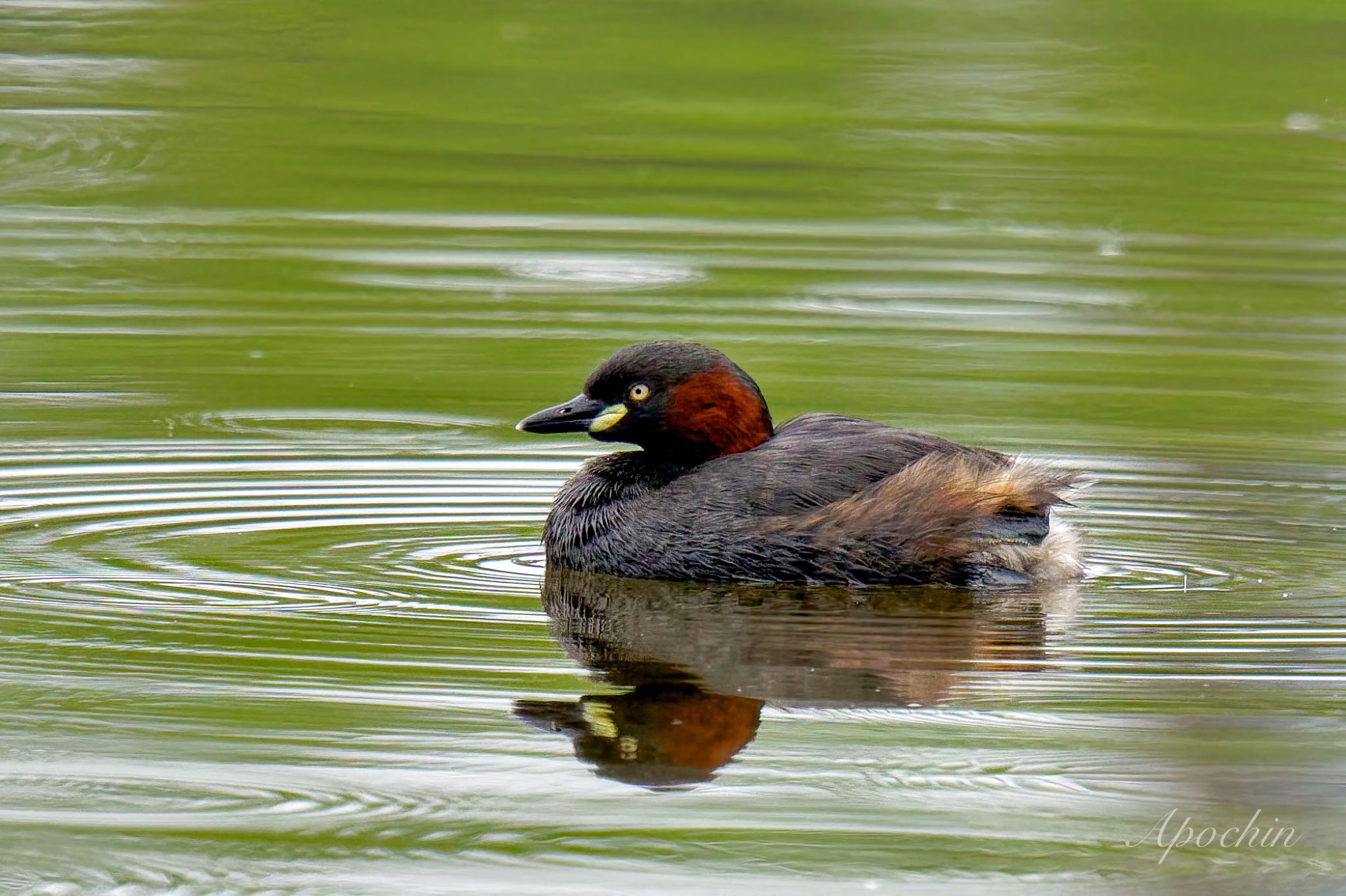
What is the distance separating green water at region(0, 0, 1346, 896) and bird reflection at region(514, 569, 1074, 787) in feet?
0.07

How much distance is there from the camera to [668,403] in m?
A: 7.26

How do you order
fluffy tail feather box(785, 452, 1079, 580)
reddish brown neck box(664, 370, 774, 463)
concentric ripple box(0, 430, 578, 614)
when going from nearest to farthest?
concentric ripple box(0, 430, 578, 614), fluffy tail feather box(785, 452, 1079, 580), reddish brown neck box(664, 370, 774, 463)

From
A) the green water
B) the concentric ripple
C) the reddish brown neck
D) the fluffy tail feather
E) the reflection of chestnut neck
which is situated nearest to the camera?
the green water

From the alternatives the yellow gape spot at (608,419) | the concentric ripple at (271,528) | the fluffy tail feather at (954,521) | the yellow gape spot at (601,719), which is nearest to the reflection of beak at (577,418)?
the yellow gape spot at (608,419)

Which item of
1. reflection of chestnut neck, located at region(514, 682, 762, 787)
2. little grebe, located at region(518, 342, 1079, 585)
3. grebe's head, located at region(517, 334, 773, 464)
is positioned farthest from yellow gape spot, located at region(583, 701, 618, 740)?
grebe's head, located at region(517, 334, 773, 464)

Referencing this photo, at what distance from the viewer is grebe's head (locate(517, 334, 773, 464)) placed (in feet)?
23.7

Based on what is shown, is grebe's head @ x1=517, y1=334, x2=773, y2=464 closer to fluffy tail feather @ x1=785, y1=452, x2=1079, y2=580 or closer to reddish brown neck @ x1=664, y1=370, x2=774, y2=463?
reddish brown neck @ x1=664, y1=370, x2=774, y2=463

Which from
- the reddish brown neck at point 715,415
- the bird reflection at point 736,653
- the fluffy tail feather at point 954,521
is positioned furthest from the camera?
the reddish brown neck at point 715,415

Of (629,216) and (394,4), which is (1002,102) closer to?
(629,216)

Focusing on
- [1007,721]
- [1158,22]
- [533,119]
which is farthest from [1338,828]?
[1158,22]

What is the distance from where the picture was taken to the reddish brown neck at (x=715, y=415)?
723cm

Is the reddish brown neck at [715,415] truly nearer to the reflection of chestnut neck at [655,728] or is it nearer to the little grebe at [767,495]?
the little grebe at [767,495]

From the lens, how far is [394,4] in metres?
17.2

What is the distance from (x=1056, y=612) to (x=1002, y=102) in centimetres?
936
